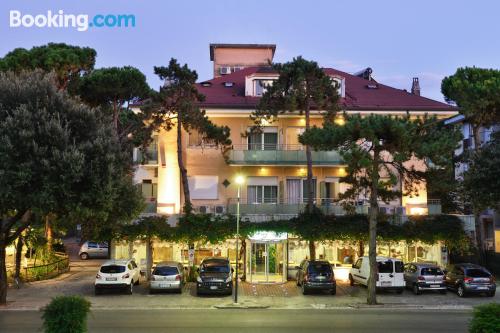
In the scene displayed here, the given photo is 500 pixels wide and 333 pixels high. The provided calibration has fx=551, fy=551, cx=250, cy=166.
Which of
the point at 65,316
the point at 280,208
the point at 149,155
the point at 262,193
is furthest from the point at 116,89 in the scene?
the point at 65,316

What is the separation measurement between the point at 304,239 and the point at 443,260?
9.85 metres

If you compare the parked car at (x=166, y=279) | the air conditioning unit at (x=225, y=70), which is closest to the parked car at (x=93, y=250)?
the air conditioning unit at (x=225, y=70)

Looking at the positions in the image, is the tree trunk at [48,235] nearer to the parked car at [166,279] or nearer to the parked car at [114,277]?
the parked car at [114,277]

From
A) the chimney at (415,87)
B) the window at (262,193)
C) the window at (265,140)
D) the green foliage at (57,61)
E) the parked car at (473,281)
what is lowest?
the parked car at (473,281)

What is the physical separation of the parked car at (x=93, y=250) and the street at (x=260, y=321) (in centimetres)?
2519

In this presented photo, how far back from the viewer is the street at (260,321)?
1969 cm

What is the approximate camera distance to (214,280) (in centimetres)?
2880

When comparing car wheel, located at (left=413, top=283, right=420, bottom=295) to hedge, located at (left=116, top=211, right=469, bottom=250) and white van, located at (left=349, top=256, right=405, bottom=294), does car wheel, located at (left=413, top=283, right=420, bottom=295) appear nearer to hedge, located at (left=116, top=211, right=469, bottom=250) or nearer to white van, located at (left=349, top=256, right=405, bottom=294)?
white van, located at (left=349, top=256, right=405, bottom=294)

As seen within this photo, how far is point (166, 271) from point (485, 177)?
19.1 meters

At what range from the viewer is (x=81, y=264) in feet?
146

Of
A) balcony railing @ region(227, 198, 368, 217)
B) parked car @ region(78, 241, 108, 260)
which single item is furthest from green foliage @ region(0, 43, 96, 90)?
parked car @ region(78, 241, 108, 260)

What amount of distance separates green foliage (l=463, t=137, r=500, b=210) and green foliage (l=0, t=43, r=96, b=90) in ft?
Answer: 82.0

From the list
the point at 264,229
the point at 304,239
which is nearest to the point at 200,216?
the point at 264,229

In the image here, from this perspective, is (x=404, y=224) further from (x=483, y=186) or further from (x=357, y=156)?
(x=357, y=156)
